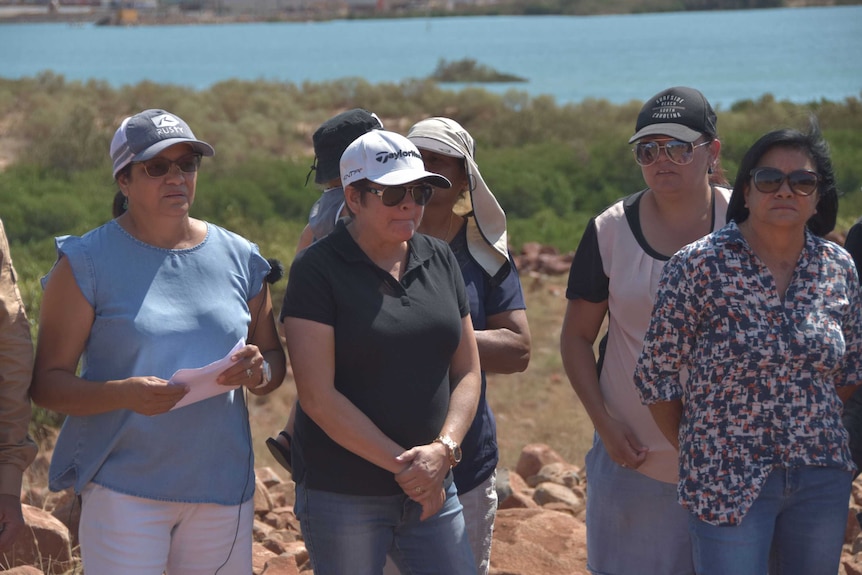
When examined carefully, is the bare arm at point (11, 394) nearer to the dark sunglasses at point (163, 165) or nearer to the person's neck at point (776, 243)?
the dark sunglasses at point (163, 165)

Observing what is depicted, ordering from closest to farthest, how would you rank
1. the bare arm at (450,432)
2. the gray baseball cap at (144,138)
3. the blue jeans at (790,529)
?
the blue jeans at (790,529), the bare arm at (450,432), the gray baseball cap at (144,138)

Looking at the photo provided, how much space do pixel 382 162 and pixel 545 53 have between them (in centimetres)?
9492

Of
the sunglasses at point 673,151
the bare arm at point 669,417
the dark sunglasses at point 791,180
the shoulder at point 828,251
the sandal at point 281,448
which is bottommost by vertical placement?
the sandal at point 281,448

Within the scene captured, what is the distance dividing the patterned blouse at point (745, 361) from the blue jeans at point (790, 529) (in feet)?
0.13

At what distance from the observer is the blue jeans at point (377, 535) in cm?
334

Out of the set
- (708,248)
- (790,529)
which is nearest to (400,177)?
(708,248)

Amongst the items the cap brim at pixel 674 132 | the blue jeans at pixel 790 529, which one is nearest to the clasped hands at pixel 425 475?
the blue jeans at pixel 790 529

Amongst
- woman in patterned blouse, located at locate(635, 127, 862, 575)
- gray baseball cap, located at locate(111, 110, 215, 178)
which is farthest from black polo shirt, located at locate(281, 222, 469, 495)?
woman in patterned blouse, located at locate(635, 127, 862, 575)

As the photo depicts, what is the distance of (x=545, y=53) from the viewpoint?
314ft

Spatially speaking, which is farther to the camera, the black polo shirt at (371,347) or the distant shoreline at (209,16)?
the distant shoreline at (209,16)

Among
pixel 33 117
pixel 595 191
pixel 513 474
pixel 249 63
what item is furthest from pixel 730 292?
pixel 249 63

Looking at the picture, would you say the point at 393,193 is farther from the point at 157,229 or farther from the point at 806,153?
the point at 806,153

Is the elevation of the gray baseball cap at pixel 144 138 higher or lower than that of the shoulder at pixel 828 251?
higher

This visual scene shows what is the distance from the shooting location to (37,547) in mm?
5066
